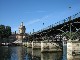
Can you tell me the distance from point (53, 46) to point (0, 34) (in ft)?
377

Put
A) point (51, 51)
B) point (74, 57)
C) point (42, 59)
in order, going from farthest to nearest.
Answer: point (51, 51) → point (42, 59) → point (74, 57)

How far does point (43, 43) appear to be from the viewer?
92.9 meters

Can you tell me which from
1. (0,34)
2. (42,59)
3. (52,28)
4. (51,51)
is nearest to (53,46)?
(51,51)

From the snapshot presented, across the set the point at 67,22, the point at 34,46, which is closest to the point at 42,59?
the point at 67,22

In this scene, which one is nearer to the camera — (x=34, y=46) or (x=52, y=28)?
(x=52, y=28)

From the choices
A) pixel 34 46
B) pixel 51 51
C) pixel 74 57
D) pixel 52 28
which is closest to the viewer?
pixel 74 57

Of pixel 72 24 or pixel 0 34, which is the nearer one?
pixel 72 24

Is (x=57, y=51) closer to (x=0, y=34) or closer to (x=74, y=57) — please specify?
(x=74, y=57)

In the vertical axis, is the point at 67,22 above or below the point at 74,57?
above

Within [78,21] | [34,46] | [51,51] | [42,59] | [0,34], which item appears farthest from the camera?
[0,34]

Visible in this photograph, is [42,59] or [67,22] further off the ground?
[67,22]

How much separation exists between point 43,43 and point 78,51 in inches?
1490

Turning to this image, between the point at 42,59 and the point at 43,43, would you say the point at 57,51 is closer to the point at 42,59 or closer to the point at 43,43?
the point at 43,43

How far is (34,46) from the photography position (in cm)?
12381
